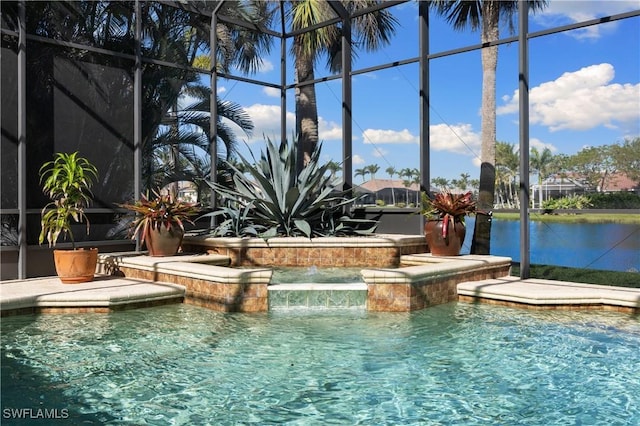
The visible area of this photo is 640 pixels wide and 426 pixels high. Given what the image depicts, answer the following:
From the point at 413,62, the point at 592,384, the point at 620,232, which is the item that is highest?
the point at 413,62

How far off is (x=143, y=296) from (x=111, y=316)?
38 cm

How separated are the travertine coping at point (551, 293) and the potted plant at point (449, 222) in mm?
994

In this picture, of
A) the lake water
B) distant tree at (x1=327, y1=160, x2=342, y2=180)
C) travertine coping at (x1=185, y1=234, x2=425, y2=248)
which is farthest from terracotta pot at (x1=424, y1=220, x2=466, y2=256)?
distant tree at (x1=327, y1=160, x2=342, y2=180)

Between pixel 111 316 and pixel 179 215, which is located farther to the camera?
pixel 179 215

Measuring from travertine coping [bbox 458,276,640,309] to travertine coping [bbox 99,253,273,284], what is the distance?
6.60 feet

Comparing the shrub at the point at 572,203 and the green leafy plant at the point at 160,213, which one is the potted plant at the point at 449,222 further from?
the green leafy plant at the point at 160,213

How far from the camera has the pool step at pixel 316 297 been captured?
4.49 metres

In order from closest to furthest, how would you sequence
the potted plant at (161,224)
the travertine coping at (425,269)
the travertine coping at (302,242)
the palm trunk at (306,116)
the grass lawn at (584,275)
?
the travertine coping at (425,269)
the potted plant at (161,224)
the grass lawn at (584,275)
the travertine coping at (302,242)
the palm trunk at (306,116)

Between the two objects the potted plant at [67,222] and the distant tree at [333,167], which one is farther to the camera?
the distant tree at [333,167]

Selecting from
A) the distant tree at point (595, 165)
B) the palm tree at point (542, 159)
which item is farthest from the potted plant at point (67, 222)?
the palm tree at point (542, 159)

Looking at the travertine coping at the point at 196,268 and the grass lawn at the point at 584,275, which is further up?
the travertine coping at the point at 196,268

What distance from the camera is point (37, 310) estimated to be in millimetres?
4297

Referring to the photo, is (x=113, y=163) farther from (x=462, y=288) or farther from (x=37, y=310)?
(x=462, y=288)

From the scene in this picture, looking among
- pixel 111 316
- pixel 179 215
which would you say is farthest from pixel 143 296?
pixel 179 215
